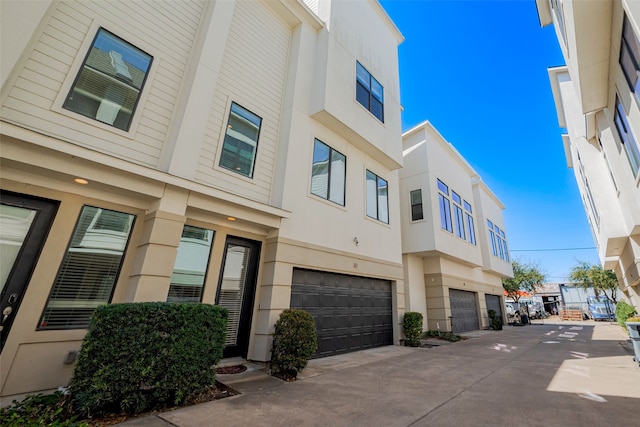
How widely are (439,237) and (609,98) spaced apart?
741 centimetres

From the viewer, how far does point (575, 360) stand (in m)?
7.60

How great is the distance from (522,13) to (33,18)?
50.9 feet

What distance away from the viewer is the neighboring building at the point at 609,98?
5609mm

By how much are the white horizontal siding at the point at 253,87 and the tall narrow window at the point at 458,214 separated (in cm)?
1221

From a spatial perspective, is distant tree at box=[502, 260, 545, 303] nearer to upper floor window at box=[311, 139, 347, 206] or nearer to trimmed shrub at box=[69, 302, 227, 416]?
upper floor window at box=[311, 139, 347, 206]

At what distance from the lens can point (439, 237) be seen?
42.7 ft

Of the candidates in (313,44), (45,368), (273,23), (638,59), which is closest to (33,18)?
(45,368)

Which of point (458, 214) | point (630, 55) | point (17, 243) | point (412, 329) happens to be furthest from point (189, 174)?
point (458, 214)

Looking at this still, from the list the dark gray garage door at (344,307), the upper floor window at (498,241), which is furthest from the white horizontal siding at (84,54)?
the upper floor window at (498,241)

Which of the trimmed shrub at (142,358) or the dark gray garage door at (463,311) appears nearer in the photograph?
the trimmed shrub at (142,358)

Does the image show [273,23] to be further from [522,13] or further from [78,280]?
[522,13]

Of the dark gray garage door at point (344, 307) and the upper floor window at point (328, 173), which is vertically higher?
the upper floor window at point (328, 173)

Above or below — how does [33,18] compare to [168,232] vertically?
above

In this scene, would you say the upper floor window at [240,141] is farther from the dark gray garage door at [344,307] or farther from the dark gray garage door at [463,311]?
the dark gray garage door at [463,311]
